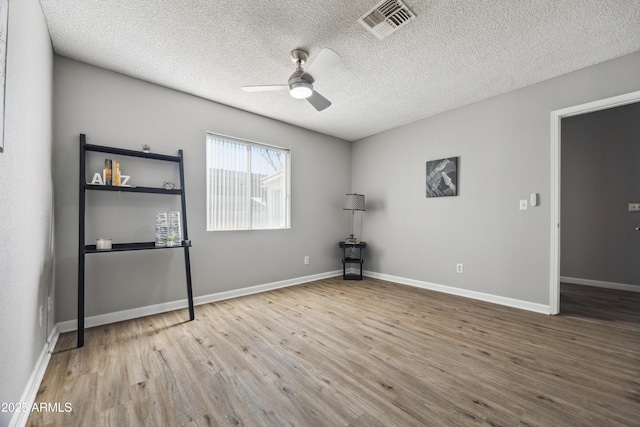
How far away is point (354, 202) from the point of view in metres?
4.56

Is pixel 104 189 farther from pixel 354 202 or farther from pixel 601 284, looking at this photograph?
pixel 601 284

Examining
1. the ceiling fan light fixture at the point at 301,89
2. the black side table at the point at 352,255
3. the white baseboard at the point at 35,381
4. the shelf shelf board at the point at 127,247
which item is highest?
the ceiling fan light fixture at the point at 301,89

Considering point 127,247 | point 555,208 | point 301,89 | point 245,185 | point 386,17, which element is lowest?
point 127,247

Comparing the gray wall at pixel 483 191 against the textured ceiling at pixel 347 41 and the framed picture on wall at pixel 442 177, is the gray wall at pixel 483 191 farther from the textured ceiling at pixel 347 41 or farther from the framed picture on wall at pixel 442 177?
the textured ceiling at pixel 347 41

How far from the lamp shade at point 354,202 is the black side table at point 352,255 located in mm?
614

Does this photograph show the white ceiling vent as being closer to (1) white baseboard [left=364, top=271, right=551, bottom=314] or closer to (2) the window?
(2) the window

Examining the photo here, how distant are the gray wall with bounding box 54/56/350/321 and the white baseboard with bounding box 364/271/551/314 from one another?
5.40 ft

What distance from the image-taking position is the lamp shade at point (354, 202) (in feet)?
14.9

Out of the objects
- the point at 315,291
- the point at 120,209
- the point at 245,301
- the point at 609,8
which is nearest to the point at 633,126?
the point at 609,8

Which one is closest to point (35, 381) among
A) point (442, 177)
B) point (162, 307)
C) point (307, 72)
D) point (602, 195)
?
point (162, 307)

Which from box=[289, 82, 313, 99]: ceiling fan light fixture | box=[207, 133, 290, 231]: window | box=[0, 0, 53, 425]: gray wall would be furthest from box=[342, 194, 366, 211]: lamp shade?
box=[0, 0, 53, 425]: gray wall

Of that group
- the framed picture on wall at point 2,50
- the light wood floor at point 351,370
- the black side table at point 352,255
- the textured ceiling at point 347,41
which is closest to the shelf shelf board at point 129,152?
the textured ceiling at point 347,41

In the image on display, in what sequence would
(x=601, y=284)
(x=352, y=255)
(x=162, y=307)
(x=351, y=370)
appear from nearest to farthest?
(x=351, y=370) → (x=162, y=307) → (x=601, y=284) → (x=352, y=255)

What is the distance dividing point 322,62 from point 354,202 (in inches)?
105
